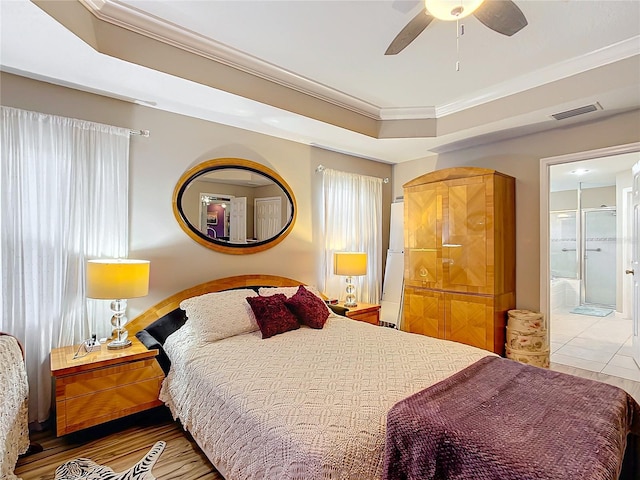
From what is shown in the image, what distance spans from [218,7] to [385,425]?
2.45m

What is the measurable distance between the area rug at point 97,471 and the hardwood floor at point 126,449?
4 centimetres

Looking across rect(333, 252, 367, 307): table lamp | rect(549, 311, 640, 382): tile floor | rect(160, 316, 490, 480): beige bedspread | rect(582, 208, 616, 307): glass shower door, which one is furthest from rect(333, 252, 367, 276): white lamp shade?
rect(582, 208, 616, 307): glass shower door

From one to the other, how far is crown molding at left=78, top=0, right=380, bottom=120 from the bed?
1837 mm

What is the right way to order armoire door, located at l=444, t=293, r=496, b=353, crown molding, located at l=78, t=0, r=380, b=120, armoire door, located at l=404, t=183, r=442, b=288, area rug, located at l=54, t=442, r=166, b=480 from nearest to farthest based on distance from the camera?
1. area rug, located at l=54, t=442, r=166, b=480
2. crown molding, located at l=78, t=0, r=380, b=120
3. armoire door, located at l=444, t=293, r=496, b=353
4. armoire door, located at l=404, t=183, r=442, b=288

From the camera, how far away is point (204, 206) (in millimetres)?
3260

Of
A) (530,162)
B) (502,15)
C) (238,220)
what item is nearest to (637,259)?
(530,162)

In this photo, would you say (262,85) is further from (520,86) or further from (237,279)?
(520,86)

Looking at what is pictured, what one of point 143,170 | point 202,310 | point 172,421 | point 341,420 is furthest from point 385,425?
point 143,170

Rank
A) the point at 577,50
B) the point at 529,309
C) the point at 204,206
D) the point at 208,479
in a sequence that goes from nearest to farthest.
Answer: the point at 208,479
the point at 577,50
the point at 204,206
the point at 529,309

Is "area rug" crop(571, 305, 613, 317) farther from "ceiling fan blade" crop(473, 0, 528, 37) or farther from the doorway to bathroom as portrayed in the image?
"ceiling fan blade" crop(473, 0, 528, 37)

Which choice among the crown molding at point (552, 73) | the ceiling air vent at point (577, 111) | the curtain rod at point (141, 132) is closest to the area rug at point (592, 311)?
the ceiling air vent at point (577, 111)

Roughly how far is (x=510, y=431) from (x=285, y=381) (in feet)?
3.38

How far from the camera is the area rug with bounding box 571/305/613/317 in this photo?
6.18 metres

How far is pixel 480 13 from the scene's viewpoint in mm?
1740
